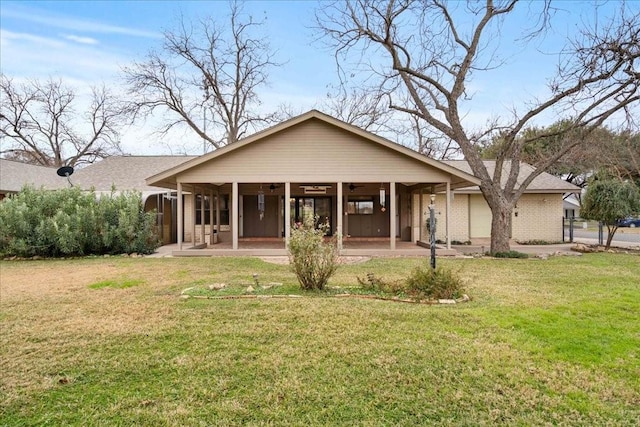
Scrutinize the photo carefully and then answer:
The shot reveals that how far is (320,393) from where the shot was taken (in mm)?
3062

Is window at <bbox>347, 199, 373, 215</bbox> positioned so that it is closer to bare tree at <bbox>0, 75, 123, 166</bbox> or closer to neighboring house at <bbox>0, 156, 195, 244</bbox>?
neighboring house at <bbox>0, 156, 195, 244</bbox>

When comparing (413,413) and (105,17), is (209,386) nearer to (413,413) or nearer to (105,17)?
(413,413)

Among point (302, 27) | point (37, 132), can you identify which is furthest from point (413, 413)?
point (37, 132)

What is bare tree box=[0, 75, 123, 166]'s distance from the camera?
97.0ft

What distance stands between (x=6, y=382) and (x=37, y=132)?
35.0m

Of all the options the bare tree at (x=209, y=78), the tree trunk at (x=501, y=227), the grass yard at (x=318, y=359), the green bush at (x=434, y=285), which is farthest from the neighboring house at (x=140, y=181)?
the tree trunk at (x=501, y=227)

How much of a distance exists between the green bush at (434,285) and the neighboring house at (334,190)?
2.20 meters

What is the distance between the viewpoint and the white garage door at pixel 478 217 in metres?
18.3

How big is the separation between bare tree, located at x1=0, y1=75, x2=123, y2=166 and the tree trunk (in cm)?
2780

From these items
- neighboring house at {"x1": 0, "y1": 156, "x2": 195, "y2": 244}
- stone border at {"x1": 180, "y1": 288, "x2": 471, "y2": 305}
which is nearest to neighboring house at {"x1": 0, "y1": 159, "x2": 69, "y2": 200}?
neighboring house at {"x1": 0, "y1": 156, "x2": 195, "y2": 244}

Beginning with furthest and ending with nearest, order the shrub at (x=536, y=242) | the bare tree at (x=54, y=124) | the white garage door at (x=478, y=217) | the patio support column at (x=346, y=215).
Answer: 1. the bare tree at (x=54, y=124)
2. the white garage door at (x=478, y=217)
3. the shrub at (x=536, y=242)
4. the patio support column at (x=346, y=215)

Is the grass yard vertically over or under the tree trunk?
under

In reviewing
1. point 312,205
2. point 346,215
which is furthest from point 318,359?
point 312,205

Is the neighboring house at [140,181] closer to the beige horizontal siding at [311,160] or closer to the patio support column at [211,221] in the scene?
the patio support column at [211,221]
